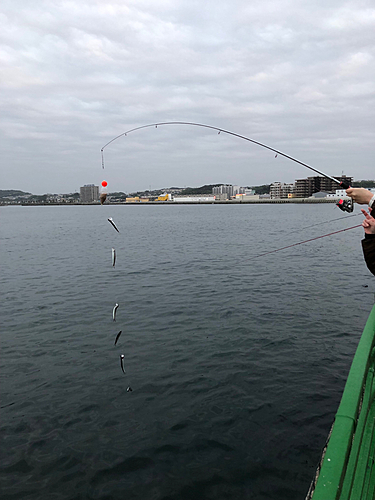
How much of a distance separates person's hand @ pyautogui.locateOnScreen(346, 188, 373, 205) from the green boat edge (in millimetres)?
1532

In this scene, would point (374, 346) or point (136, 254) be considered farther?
point (136, 254)

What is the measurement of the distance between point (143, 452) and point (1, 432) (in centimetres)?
261

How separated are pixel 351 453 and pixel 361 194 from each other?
236 centimetres

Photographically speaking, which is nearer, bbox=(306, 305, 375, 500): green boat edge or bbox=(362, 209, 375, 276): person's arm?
bbox=(306, 305, 375, 500): green boat edge

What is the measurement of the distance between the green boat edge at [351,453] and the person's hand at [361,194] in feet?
5.03

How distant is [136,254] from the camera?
26719 mm

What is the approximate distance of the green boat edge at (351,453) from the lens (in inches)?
82.7

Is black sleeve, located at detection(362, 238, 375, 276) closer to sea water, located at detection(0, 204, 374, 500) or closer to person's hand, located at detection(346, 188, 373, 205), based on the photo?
person's hand, located at detection(346, 188, 373, 205)

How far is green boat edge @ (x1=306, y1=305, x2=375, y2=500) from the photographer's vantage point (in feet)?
6.89

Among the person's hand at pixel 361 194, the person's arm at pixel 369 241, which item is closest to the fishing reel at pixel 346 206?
Result: the person's hand at pixel 361 194

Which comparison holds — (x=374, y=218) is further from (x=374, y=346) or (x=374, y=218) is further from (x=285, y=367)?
(x=285, y=367)

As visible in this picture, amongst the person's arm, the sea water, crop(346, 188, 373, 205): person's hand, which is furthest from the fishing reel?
the sea water

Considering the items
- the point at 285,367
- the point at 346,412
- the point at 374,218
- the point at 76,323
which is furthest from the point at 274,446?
the point at 76,323

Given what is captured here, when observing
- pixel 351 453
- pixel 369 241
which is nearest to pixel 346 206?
pixel 369 241
